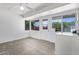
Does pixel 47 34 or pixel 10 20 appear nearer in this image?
pixel 10 20

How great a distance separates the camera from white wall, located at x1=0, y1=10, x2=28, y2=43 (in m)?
3.22

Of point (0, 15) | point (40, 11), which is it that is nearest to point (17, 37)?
point (0, 15)

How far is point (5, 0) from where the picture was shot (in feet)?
2.93

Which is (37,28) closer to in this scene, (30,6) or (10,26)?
(30,6)

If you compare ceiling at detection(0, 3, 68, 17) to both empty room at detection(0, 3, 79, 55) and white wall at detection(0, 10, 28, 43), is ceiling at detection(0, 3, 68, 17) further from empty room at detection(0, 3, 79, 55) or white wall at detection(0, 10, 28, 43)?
white wall at detection(0, 10, 28, 43)

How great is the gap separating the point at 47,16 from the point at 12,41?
1.98m

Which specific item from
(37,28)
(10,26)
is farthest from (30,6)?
(10,26)

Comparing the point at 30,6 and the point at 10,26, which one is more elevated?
the point at 30,6

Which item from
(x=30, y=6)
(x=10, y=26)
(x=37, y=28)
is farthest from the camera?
(x=10, y=26)

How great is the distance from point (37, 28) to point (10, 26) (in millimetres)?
1165

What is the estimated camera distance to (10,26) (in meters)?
3.64

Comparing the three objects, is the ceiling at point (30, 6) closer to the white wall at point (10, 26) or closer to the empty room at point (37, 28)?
the empty room at point (37, 28)

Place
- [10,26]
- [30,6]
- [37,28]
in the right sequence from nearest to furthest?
[30,6] < [37,28] < [10,26]
